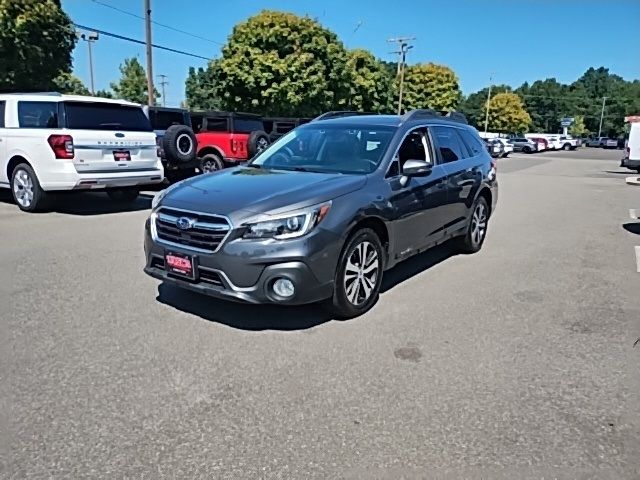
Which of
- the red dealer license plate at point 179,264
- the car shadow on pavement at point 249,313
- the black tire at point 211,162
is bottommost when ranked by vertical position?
the car shadow on pavement at point 249,313

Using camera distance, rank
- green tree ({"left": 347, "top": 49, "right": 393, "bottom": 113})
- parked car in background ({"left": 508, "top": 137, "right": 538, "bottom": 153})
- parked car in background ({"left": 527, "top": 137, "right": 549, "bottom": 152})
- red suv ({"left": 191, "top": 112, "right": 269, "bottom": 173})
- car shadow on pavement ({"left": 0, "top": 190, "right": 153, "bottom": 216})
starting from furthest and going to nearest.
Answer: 1. parked car in background ({"left": 527, "top": 137, "right": 549, "bottom": 152})
2. parked car in background ({"left": 508, "top": 137, "right": 538, "bottom": 153})
3. green tree ({"left": 347, "top": 49, "right": 393, "bottom": 113})
4. red suv ({"left": 191, "top": 112, "right": 269, "bottom": 173})
5. car shadow on pavement ({"left": 0, "top": 190, "right": 153, "bottom": 216})

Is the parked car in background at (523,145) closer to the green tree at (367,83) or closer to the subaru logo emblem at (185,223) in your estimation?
the green tree at (367,83)

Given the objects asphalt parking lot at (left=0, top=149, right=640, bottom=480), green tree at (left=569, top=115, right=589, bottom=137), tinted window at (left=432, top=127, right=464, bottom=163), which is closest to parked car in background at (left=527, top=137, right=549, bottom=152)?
tinted window at (left=432, top=127, right=464, bottom=163)

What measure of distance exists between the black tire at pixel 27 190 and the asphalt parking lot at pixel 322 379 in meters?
3.06

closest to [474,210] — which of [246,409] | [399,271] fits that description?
[399,271]

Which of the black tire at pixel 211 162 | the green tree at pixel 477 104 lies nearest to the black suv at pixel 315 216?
the black tire at pixel 211 162

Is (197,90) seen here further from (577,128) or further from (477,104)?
(577,128)

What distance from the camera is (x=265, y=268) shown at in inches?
149

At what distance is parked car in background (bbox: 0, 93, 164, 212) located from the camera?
319 inches

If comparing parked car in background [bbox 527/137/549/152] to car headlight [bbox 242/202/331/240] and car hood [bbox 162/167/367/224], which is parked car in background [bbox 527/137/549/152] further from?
car headlight [bbox 242/202/331/240]

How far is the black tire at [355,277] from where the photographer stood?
416cm

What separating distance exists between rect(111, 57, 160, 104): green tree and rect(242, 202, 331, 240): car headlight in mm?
62816

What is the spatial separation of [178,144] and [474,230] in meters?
7.32

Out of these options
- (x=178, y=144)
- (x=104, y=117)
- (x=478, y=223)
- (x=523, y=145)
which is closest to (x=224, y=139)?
(x=178, y=144)
